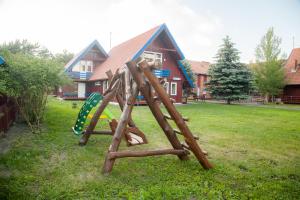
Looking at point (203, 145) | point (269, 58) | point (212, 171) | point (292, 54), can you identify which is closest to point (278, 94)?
point (269, 58)

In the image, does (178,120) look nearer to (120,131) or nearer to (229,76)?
(120,131)

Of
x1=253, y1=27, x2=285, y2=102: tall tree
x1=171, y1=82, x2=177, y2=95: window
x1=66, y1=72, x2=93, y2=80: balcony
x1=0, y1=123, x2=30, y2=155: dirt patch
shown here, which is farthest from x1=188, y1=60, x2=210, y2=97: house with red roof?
x1=0, y1=123, x2=30, y2=155: dirt patch

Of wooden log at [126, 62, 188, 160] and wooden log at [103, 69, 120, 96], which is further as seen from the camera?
wooden log at [103, 69, 120, 96]

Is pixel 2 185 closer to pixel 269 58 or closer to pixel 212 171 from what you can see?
pixel 212 171

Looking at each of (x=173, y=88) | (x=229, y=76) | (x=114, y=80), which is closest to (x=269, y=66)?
(x=229, y=76)

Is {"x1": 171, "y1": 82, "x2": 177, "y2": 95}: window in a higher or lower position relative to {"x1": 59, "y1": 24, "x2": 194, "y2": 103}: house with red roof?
lower

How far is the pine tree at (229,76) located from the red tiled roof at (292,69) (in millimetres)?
9852

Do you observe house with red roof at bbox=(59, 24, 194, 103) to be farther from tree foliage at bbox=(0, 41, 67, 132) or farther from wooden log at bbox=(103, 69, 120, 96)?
wooden log at bbox=(103, 69, 120, 96)

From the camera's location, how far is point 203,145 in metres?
6.72

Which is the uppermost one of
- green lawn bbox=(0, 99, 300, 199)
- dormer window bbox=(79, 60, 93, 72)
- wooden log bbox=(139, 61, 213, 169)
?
dormer window bbox=(79, 60, 93, 72)

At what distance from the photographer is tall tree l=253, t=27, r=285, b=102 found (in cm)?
3080

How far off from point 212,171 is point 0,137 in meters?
6.15

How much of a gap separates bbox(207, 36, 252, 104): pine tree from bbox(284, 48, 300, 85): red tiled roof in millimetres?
9852

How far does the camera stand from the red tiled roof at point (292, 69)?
1254 inches
